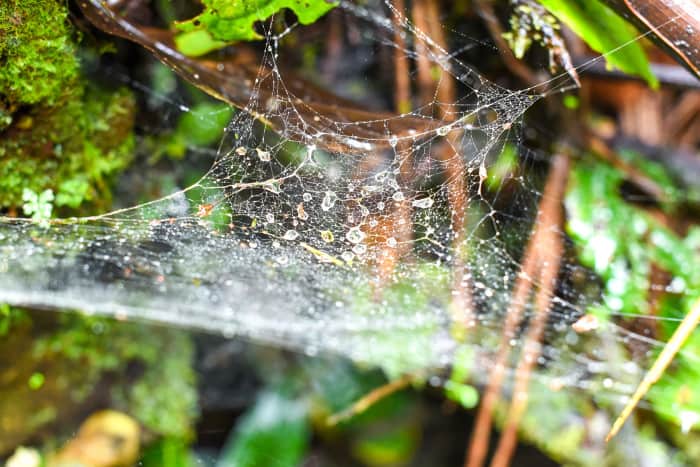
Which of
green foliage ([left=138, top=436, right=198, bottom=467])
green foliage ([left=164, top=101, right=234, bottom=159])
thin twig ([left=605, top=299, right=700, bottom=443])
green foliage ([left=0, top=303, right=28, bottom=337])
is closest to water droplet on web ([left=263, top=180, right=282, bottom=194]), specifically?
green foliage ([left=164, top=101, right=234, bottom=159])

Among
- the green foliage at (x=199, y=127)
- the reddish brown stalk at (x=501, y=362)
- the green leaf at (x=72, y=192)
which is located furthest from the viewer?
the reddish brown stalk at (x=501, y=362)

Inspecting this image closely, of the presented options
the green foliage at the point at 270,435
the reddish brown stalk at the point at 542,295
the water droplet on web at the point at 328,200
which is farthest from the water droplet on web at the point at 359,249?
the green foliage at the point at 270,435

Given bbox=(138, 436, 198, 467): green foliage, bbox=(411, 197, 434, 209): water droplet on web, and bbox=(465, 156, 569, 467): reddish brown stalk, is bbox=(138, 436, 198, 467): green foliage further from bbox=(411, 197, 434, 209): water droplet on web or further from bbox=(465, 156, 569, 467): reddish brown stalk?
bbox=(411, 197, 434, 209): water droplet on web

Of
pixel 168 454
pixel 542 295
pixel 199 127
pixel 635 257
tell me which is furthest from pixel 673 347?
pixel 168 454

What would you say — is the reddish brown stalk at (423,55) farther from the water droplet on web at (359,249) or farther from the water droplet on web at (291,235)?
the water droplet on web at (291,235)

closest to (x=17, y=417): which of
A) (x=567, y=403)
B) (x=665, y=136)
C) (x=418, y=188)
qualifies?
(x=418, y=188)

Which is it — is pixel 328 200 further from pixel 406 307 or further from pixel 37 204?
pixel 37 204

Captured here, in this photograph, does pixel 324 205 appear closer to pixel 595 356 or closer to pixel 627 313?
pixel 627 313
